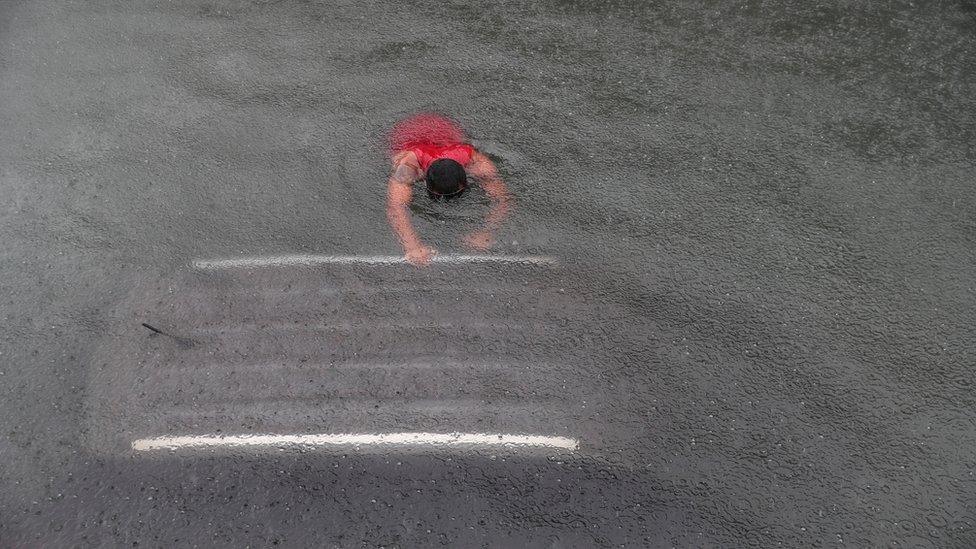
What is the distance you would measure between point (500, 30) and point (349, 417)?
530 cm

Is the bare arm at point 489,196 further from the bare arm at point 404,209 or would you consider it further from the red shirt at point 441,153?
the bare arm at point 404,209

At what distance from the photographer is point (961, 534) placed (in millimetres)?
4969

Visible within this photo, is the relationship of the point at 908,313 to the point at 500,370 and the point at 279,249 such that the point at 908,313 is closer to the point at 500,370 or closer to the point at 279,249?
the point at 500,370

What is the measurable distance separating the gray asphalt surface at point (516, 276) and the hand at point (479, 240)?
161 millimetres

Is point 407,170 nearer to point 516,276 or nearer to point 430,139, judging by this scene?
point 430,139

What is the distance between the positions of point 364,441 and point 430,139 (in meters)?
3.42

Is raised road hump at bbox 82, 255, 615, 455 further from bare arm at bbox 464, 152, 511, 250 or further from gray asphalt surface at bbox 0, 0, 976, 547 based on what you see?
bare arm at bbox 464, 152, 511, 250

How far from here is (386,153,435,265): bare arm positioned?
6434mm

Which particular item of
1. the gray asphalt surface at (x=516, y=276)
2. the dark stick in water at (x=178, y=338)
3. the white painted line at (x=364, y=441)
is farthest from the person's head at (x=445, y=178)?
the dark stick in water at (x=178, y=338)

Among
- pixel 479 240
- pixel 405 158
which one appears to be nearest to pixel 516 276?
pixel 479 240

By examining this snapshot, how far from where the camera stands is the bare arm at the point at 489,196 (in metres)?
6.52

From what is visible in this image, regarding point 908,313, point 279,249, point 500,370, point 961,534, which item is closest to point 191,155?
point 279,249

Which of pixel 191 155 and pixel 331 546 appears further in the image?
pixel 191 155

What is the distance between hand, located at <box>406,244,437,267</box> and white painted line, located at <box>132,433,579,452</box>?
5.68ft
